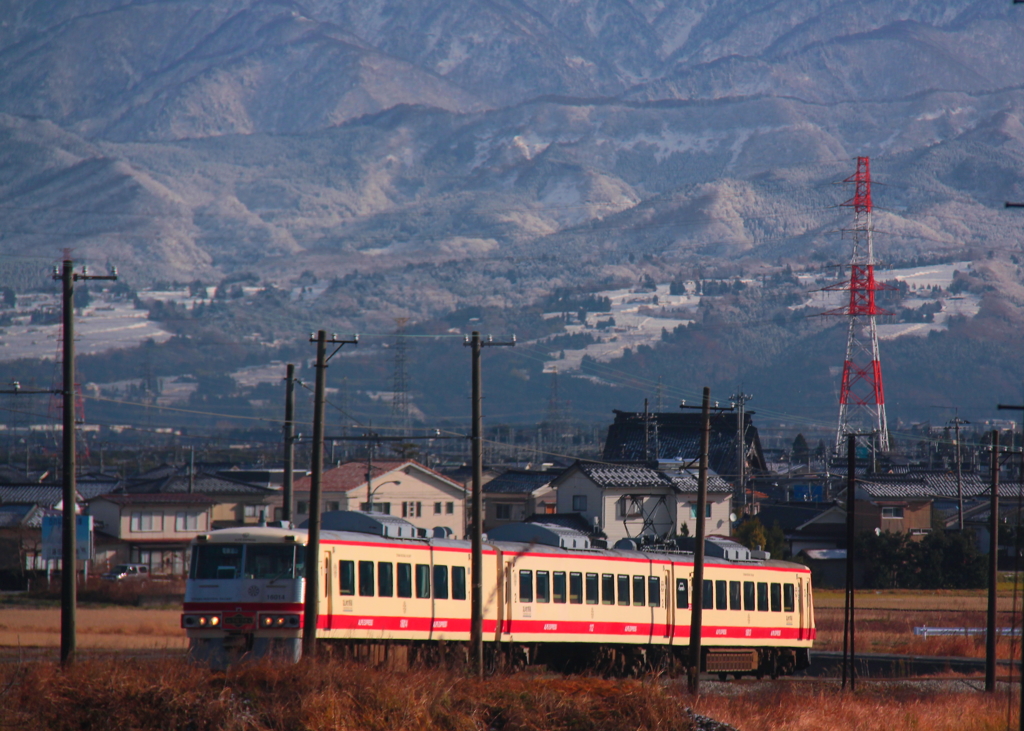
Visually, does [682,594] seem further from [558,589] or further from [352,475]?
[352,475]

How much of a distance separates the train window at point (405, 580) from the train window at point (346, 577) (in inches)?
46.1

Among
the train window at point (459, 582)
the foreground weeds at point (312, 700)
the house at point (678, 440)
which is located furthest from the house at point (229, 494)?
the foreground weeds at point (312, 700)

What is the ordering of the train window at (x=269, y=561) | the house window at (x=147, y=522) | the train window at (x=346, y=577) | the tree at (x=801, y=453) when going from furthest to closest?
the tree at (x=801, y=453) < the house window at (x=147, y=522) < the train window at (x=346, y=577) < the train window at (x=269, y=561)

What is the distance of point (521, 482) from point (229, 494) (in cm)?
1699

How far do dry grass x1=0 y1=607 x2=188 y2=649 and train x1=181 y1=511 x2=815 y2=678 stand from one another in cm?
738

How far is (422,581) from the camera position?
23906 millimetres

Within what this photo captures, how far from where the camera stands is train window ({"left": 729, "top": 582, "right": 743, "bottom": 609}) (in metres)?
30.5

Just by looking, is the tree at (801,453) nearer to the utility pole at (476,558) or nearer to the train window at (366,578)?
the utility pole at (476,558)

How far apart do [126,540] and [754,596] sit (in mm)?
40378

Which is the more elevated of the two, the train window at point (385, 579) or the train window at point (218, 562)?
the train window at point (218, 562)

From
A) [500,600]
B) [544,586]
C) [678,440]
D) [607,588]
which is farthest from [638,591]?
[678,440]

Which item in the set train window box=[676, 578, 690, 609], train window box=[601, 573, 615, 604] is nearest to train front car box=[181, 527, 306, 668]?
train window box=[601, 573, 615, 604]

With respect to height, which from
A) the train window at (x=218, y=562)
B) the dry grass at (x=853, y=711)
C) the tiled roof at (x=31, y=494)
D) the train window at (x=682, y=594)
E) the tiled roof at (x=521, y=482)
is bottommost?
the tiled roof at (x=31, y=494)

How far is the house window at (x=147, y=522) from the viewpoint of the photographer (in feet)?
210
